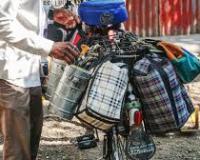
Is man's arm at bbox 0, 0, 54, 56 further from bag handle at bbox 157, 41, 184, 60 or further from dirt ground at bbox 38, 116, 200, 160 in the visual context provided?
dirt ground at bbox 38, 116, 200, 160

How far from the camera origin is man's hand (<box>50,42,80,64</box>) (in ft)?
10.5

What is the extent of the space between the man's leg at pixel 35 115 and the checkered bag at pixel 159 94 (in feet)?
2.42

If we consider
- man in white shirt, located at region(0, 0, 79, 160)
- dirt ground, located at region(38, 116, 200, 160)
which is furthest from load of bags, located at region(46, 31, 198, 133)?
dirt ground, located at region(38, 116, 200, 160)

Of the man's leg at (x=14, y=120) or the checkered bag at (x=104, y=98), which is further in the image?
the man's leg at (x=14, y=120)

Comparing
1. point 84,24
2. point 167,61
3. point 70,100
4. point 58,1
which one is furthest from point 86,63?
point 58,1

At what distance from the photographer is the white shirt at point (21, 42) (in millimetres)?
3156

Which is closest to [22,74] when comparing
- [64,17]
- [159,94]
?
[159,94]

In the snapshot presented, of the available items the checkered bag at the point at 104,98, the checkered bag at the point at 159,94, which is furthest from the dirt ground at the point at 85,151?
the checkered bag at the point at 104,98

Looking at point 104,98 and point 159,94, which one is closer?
point 104,98

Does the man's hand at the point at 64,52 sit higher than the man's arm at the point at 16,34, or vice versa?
the man's arm at the point at 16,34

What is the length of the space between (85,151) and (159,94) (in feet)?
7.33

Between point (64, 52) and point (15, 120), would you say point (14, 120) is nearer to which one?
point (15, 120)

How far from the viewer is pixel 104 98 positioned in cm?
314

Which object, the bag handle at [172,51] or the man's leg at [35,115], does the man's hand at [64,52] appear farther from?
the bag handle at [172,51]
